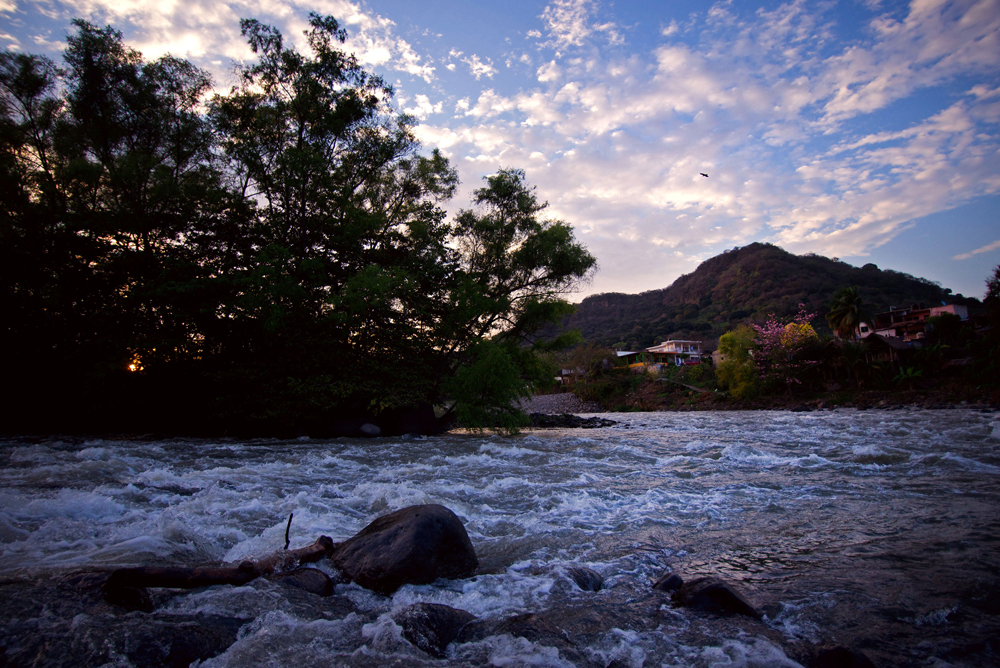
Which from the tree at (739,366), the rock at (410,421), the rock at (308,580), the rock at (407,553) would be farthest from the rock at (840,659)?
the tree at (739,366)

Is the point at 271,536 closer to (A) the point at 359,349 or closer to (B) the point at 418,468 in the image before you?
(B) the point at 418,468

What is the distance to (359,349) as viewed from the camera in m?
17.2

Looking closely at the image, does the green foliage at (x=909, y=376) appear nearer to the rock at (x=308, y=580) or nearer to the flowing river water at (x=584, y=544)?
the flowing river water at (x=584, y=544)

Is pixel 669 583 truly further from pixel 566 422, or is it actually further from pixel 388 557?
pixel 566 422

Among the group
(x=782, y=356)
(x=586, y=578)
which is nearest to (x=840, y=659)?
(x=586, y=578)

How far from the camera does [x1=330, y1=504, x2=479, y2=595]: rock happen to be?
3.51 m

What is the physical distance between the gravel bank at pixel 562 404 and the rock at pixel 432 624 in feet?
122

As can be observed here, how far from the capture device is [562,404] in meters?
46.0

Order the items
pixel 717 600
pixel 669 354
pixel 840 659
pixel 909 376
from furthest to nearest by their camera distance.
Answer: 1. pixel 669 354
2. pixel 909 376
3. pixel 717 600
4. pixel 840 659

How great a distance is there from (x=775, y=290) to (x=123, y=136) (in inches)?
3351

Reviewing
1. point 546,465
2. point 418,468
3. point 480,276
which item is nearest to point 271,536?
point 418,468

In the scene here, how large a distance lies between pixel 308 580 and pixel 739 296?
9156cm

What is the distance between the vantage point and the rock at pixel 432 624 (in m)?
2.65

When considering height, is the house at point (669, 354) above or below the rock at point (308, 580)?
above
